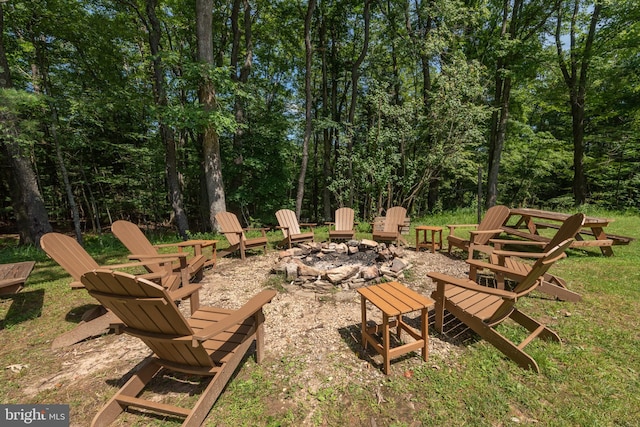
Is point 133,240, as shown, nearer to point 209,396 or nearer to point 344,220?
point 209,396

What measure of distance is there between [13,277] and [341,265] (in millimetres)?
4067

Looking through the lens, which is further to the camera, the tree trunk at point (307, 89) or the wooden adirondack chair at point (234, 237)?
the tree trunk at point (307, 89)

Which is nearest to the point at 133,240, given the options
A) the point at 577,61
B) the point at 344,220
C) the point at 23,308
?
the point at 23,308

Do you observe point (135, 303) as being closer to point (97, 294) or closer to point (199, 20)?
point (97, 294)

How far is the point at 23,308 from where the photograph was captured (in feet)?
10.1

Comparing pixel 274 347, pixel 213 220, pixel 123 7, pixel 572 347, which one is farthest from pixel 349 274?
pixel 123 7

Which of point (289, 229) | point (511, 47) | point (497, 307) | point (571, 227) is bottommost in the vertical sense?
point (497, 307)

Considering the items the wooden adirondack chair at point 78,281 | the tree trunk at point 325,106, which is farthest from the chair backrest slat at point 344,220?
the wooden adirondack chair at point 78,281

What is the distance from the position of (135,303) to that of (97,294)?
0.32 meters

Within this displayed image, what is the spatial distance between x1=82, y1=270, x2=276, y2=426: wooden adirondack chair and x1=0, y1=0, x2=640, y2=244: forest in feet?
17.3

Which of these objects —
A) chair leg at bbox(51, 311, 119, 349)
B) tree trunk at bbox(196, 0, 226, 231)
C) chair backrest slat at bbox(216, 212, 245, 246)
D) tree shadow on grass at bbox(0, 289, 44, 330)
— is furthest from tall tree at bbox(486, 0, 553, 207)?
tree shadow on grass at bbox(0, 289, 44, 330)

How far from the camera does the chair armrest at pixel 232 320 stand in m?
1.45

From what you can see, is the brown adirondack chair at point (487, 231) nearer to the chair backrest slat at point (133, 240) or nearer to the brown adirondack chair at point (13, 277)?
the chair backrest slat at point (133, 240)

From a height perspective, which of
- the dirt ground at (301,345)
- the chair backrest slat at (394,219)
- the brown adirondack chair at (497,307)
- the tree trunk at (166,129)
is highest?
the tree trunk at (166,129)
